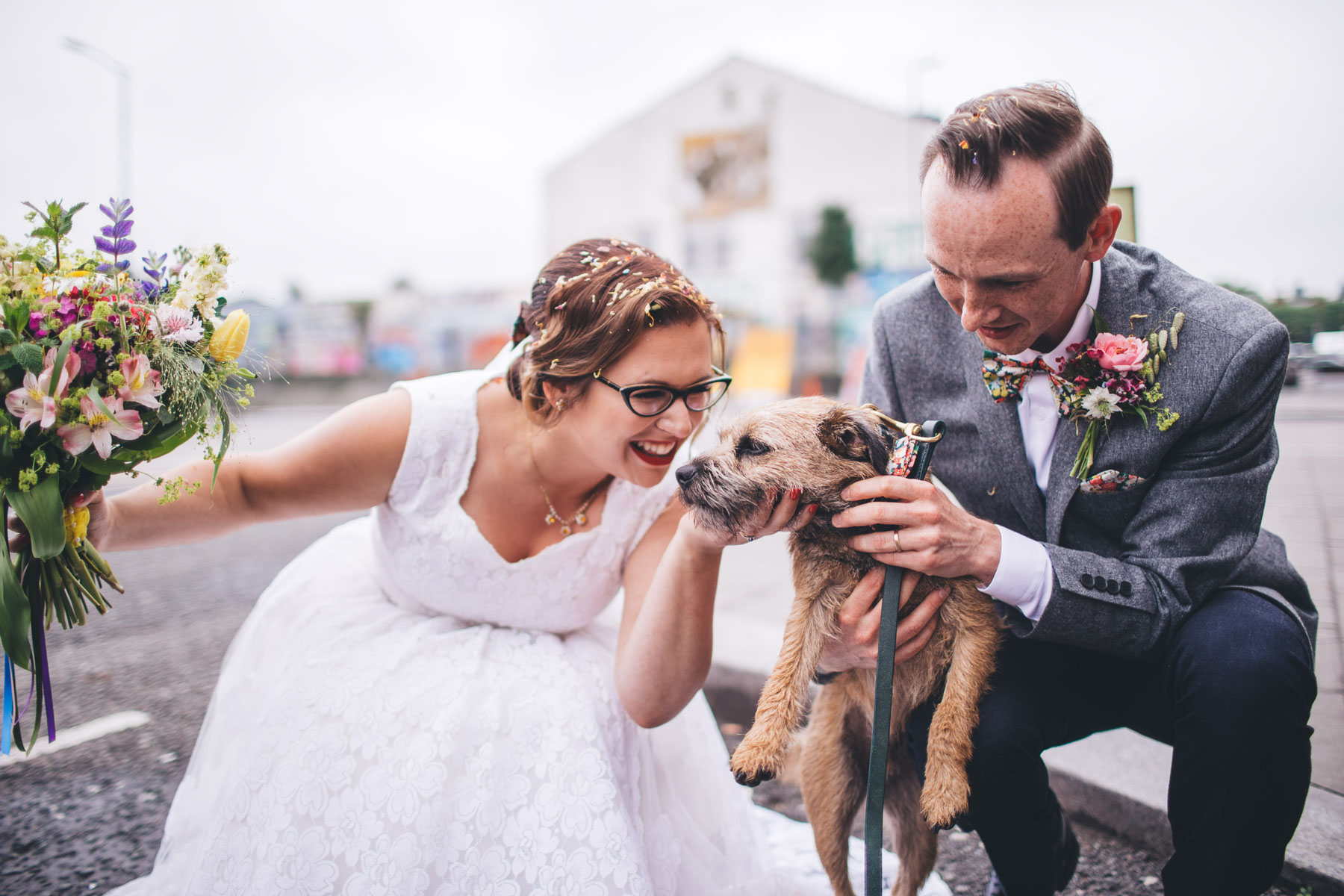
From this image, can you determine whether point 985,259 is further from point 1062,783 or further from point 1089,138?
point 1062,783

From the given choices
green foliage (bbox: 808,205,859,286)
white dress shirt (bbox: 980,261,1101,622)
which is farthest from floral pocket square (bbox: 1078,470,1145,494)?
green foliage (bbox: 808,205,859,286)

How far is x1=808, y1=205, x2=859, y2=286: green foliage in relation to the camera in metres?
28.4

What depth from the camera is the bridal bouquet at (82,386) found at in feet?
5.10

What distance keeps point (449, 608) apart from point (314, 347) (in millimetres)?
34219

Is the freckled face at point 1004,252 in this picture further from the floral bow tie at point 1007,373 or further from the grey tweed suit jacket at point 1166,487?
the grey tweed suit jacket at point 1166,487

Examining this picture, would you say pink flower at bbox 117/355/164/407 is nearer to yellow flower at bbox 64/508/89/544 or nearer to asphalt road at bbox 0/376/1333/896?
yellow flower at bbox 64/508/89/544

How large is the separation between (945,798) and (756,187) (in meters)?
31.0

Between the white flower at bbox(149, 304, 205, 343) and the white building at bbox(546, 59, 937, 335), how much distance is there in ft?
86.8

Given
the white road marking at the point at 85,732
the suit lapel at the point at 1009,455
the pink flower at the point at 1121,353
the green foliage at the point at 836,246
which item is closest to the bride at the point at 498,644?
the suit lapel at the point at 1009,455

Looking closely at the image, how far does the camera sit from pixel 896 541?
1.67m

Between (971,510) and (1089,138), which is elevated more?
(1089,138)

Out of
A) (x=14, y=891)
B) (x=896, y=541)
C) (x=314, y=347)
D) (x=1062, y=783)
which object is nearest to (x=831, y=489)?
(x=896, y=541)

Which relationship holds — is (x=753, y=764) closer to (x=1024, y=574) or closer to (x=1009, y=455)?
(x=1024, y=574)

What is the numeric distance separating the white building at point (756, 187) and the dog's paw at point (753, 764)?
2647cm
